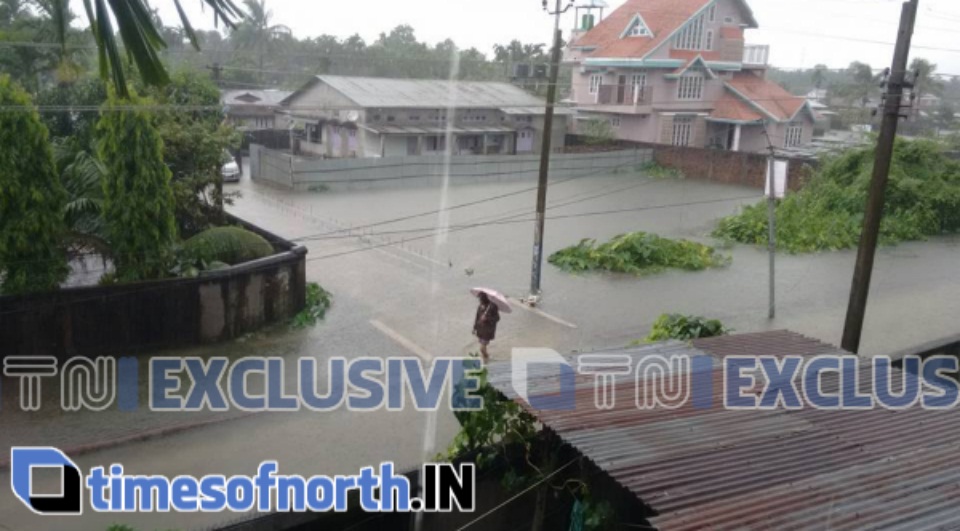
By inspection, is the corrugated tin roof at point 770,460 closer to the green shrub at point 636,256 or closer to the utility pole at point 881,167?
the utility pole at point 881,167

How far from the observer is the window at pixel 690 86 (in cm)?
3425

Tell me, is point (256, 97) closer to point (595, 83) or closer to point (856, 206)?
point (595, 83)

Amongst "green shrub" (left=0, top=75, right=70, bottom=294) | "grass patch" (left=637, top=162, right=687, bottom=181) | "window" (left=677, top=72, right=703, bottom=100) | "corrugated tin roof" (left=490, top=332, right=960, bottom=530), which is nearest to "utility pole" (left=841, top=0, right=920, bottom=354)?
"corrugated tin roof" (left=490, top=332, right=960, bottom=530)

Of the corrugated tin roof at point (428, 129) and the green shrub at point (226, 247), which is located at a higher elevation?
the corrugated tin roof at point (428, 129)

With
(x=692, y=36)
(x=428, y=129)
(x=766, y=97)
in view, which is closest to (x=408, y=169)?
(x=428, y=129)

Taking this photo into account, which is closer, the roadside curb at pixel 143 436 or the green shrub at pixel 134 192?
the roadside curb at pixel 143 436

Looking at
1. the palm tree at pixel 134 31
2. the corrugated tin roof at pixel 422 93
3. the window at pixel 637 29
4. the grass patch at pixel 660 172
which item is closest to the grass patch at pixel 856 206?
the grass patch at pixel 660 172

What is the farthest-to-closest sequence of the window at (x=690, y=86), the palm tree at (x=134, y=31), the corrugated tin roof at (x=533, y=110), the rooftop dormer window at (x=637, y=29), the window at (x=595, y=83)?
the window at (x=595, y=83), the corrugated tin roof at (x=533, y=110), the window at (x=690, y=86), the rooftop dormer window at (x=637, y=29), the palm tree at (x=134, y=31)

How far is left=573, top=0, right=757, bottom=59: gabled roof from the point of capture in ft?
108

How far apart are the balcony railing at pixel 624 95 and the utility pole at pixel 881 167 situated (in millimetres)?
25292

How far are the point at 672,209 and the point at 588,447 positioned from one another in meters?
22.4

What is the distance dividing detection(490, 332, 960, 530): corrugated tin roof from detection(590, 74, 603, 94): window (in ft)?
101

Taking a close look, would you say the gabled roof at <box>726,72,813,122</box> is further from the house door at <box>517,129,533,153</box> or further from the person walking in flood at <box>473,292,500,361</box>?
the person walking in flood at <box>473,292,500,361</box>

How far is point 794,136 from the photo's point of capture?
3822 cm
